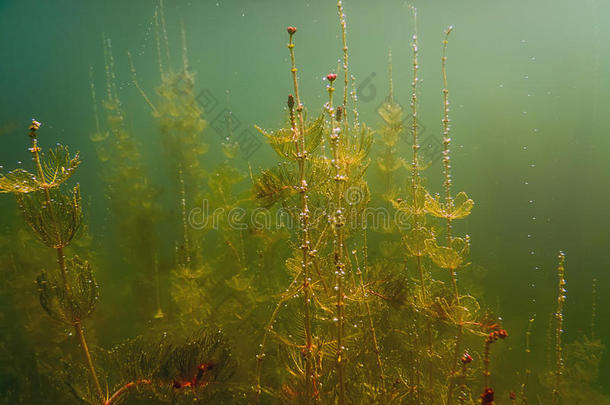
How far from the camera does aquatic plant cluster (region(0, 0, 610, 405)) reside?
1533mm

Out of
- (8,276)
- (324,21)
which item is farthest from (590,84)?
(8,276)

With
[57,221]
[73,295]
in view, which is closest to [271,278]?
[73,295]

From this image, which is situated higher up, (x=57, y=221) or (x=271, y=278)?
(x=57, y=221)

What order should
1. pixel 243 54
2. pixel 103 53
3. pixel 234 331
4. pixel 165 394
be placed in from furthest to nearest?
pixel 243 54, pixel 103 53, pixel 234 331, pixel 165 394

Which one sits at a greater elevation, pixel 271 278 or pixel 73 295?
pixel 73 295

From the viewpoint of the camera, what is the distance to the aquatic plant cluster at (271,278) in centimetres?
153

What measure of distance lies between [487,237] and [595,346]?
1475 millimetres

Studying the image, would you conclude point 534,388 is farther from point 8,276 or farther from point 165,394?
point 8,276

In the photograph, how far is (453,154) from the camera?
13.5ft

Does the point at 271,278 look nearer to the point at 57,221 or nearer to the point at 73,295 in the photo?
the point at 73,295

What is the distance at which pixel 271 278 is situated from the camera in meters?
3.12

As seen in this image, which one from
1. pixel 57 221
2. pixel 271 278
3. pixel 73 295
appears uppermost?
pixel 57 221

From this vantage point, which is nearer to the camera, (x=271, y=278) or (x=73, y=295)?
(x=73, y=295)

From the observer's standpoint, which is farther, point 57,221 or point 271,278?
point 271,278
